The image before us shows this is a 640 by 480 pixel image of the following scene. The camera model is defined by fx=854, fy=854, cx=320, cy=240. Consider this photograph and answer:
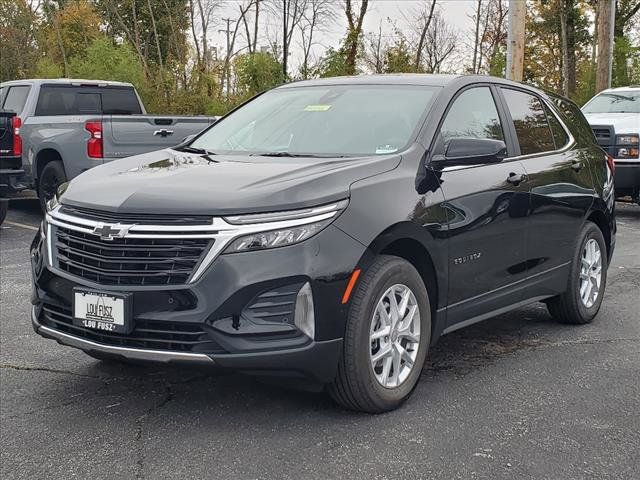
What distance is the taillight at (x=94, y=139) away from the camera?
35.2 ft

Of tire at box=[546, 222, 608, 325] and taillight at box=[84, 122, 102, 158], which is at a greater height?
taillight at box=[84, 122, 102, 158]

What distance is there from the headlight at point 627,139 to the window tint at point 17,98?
8712mm

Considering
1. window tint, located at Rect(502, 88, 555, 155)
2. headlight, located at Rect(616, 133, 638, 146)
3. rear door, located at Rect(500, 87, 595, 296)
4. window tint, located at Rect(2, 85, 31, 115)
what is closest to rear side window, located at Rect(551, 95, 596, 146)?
rear door, located at Rect(500, 87, 595, 296)

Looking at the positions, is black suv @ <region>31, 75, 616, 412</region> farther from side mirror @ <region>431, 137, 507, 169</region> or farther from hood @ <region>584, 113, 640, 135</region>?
hood @ <region>584, 113, 640, 135</region>

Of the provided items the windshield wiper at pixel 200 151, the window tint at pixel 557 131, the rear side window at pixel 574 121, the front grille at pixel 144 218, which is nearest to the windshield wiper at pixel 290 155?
the windshield wiper at pixel 200 151

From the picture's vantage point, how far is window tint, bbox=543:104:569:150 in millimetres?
5809

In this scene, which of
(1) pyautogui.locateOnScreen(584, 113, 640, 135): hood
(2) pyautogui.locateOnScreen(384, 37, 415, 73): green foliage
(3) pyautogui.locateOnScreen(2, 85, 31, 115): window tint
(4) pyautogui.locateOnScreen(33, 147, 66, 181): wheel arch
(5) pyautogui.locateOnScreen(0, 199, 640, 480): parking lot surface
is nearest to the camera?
(5) pyautogui.locateOnScreen(0, 199, 640, 480): parking lot surface

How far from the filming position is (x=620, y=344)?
5.49 m

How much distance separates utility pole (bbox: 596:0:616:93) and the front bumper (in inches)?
790

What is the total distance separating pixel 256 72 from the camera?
64.0 ft

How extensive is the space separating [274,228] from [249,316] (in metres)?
0.39

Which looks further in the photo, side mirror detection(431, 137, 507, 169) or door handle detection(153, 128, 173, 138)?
door handle detection(153, 128, 173, 138)

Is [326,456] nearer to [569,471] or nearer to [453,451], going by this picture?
[453,451]

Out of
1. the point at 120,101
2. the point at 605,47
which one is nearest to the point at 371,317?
the point at 120,101
